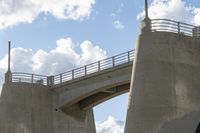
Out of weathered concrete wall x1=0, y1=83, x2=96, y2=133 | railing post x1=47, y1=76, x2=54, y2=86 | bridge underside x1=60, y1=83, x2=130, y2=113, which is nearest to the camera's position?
bridge underside x1=60, y1=83, x2=130, y2=113

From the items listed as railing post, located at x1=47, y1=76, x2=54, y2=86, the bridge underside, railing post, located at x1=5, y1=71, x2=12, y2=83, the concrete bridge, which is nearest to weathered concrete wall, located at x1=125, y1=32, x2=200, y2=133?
the concrete bridge

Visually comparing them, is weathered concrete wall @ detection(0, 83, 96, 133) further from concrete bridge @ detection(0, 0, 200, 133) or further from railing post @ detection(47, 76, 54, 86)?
concrete bridge @ detection(0, 0, 200, 133)

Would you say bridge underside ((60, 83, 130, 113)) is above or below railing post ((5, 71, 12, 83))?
below

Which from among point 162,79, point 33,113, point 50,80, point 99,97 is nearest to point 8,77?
point 50,80

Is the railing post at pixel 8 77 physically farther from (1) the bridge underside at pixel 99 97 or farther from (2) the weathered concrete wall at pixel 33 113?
(1) the bridge underside at pixel 99 97

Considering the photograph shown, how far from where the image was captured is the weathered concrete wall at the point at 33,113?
5141 cm

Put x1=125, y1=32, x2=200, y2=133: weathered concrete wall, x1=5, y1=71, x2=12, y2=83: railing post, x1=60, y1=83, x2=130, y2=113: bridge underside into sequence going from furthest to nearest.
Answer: x1=5, y1=71, x2=12, y2=83: railing post < x1=60, y1=83, x2=130, y2=113: bridge underside < x1=125, y1=32, x2=200, y2=133: weathered concrete wall

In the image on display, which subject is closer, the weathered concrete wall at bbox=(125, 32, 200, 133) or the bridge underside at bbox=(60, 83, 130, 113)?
the weathered concrete wall at bbox=(125, 32, 200, 133)

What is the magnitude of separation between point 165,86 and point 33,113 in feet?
67.2

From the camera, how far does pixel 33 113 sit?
5234 centimetres

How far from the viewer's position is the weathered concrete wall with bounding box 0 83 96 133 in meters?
51.4

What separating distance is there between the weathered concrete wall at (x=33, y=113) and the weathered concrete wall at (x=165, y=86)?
61.5 ft

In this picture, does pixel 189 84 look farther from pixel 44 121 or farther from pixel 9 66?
pixel 9 66

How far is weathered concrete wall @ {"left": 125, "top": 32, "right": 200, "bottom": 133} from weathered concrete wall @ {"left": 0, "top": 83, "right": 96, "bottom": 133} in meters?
18.7
